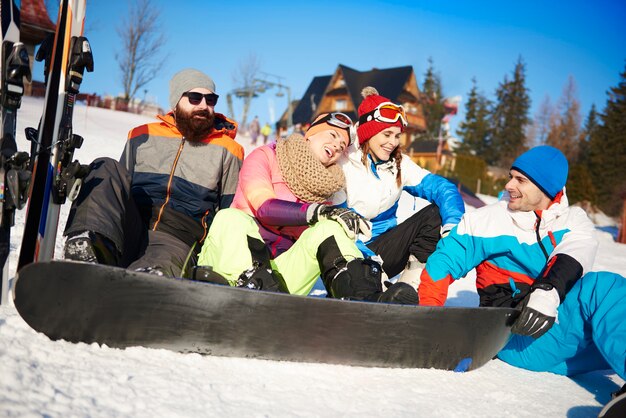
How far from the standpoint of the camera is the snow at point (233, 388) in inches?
58.3

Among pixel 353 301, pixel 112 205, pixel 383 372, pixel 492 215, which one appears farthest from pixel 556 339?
pixel 112 205

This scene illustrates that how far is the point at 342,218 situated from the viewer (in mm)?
2385

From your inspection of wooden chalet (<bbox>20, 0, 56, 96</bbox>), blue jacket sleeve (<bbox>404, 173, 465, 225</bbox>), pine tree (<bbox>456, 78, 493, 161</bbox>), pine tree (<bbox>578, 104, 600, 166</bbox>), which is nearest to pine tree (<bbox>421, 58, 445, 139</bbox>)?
pine tree (<bbox>456, 78, 493, 161</bbox>)

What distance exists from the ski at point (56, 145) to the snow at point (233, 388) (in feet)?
1.10

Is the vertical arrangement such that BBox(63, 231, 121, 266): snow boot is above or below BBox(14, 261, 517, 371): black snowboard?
above

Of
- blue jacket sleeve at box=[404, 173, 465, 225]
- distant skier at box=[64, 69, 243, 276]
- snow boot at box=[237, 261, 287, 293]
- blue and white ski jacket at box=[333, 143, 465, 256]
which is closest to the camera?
snow boot at box=[237, 261, 287, 293]

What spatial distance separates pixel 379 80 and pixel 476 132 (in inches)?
697

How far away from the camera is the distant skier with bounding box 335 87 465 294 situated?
3.22 meters

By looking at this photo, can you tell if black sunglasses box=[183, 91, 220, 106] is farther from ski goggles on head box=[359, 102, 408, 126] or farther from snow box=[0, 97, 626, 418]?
snow box=[0, 97, 626, 418]

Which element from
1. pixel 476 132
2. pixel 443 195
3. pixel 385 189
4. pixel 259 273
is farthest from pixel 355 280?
pixel 476 132

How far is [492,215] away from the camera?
2781 millimetres

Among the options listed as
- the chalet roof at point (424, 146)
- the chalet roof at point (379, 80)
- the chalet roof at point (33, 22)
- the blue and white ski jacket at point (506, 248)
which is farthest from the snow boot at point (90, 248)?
the chalet roof at point (424, 146)

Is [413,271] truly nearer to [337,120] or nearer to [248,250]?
[337,120]

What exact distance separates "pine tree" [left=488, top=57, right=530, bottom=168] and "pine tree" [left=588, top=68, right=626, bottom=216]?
1197 centimetres
